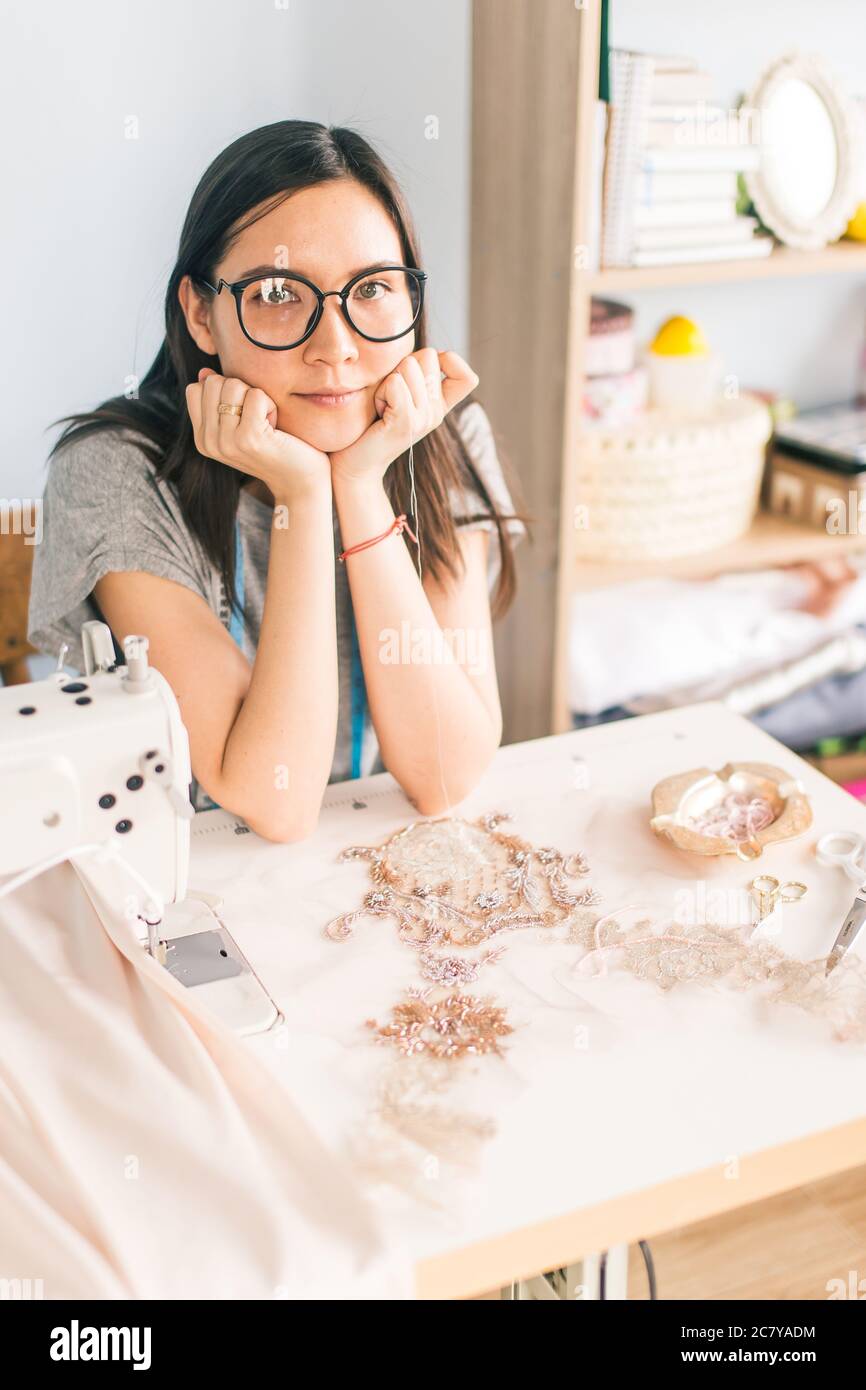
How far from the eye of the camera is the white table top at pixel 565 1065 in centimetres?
87

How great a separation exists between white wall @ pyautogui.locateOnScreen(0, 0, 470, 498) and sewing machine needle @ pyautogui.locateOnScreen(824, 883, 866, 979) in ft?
2.54

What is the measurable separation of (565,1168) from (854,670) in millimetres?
1737

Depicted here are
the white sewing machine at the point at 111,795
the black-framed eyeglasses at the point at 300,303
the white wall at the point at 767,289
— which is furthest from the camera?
the white wall at the point at 767,289

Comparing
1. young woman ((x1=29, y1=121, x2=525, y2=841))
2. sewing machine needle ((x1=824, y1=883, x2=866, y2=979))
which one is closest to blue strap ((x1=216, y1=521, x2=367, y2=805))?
young woman ((x1=29, y1=121, x2=525, y2=841))

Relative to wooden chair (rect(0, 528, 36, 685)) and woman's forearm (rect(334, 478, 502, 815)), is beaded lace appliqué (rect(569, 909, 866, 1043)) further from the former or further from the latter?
wooden chair (rect(0, 528, 36, 685))

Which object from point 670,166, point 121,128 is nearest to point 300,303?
point 121,128

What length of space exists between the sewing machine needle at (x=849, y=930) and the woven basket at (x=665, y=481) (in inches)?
41.5

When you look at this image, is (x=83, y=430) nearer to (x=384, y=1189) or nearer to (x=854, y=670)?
(x=384, y=1189)

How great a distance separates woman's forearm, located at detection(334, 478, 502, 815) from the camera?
1.33m

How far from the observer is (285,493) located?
126cm

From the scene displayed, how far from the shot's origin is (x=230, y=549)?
1423 mm

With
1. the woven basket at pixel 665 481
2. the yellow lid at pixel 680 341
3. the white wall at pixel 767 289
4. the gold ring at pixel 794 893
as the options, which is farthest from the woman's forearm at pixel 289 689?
the white wall at pixel 767 289

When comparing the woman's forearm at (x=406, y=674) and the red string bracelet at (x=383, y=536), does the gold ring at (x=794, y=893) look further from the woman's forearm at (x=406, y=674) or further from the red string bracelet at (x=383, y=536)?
the red string bracelet at (x=383, y=536)
